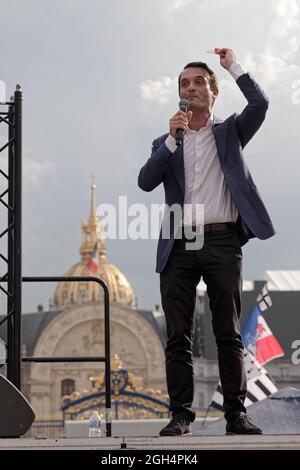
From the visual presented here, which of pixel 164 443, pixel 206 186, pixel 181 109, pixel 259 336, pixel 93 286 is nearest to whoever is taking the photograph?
pixel 164 443

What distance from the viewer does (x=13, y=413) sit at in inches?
163

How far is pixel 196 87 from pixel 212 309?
1.06 metres

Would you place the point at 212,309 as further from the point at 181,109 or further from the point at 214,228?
the point at 181,109

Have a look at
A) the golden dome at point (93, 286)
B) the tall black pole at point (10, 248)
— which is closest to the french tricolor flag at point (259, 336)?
the tall black pole at point (10, 248)

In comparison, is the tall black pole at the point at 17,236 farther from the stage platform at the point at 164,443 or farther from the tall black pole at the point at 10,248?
the stage platform at the point at 164,443

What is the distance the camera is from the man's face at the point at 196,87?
4.82m

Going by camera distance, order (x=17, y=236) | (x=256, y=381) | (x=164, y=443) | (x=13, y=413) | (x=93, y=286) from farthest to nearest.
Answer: (x=93, y=286), (x=256, y=381), (x=17, y=236), (x=13, y=413), (x=164, y=443)

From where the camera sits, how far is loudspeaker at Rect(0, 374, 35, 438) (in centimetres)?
413

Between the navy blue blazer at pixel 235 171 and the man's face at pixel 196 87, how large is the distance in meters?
0.15

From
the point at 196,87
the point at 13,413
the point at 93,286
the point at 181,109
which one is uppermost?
the point at 93,286

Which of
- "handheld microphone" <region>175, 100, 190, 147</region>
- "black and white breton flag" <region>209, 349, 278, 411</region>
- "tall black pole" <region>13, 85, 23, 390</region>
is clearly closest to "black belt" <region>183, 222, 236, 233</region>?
"handheld microphone" <region>175, 100, 190, 147</region>

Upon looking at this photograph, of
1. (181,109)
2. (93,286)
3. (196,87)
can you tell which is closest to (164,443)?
(181,109)

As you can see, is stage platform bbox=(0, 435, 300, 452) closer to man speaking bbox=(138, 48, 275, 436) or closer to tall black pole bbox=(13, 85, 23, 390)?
man speaking bbox=(138, 48, 275, 436)
